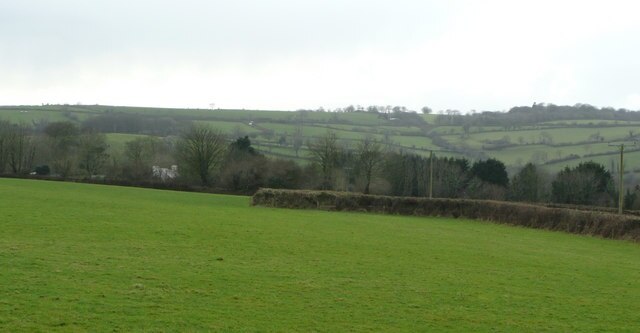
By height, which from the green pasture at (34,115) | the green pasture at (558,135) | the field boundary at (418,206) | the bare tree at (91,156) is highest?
the green pasture at (34,115)

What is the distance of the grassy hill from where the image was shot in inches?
3920

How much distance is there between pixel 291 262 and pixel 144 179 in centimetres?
5858

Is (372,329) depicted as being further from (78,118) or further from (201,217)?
(78,118)

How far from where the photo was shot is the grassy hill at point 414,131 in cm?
9956

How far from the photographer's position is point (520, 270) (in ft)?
67.0

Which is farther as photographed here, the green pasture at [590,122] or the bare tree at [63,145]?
the green pasture at [590,122]

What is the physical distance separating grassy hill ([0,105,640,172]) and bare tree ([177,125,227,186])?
1484 cm

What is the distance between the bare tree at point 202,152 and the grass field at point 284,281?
4792 cm

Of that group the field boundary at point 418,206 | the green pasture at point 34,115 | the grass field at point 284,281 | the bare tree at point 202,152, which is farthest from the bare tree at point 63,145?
the grass field at point 284,281

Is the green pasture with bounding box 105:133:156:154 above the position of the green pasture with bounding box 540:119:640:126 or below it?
below

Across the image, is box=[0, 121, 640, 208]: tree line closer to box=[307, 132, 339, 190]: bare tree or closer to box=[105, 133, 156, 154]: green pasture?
box=[307, 132, 339, 190]: bare tree

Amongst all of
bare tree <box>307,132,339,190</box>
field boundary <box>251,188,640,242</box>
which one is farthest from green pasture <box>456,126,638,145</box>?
field boundary <box>251,188,640,242</box>

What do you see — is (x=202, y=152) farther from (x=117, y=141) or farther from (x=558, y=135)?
(x=558, y=135)

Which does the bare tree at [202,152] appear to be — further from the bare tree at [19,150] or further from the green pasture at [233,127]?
the green pasture at [233,127]
